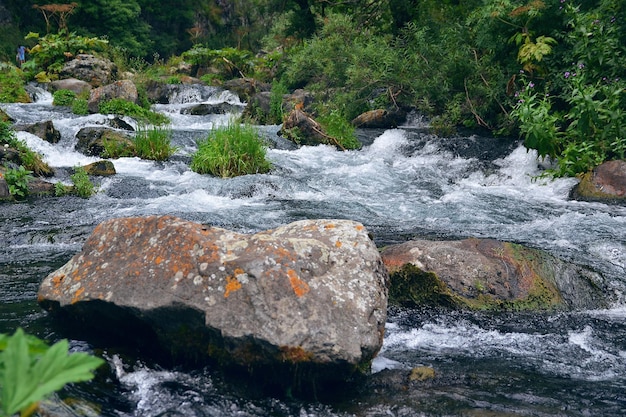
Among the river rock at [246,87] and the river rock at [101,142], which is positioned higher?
the river rock at [101,142]

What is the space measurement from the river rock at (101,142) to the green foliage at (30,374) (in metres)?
10.4

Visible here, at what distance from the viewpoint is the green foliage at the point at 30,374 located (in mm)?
1198

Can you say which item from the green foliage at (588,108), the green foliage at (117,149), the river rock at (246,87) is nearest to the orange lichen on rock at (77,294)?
the green foliage at (117,149)

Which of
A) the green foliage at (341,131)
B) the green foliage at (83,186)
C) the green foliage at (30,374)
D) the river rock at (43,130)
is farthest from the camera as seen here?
the green foliage at (341,131)

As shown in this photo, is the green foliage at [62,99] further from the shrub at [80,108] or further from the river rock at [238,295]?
the river rock at [238,295]

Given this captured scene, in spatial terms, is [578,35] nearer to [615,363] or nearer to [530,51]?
[530,51]

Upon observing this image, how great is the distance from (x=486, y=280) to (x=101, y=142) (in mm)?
9011

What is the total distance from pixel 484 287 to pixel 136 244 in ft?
8.97

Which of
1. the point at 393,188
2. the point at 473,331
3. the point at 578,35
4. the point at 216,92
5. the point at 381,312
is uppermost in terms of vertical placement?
the point at 578,35

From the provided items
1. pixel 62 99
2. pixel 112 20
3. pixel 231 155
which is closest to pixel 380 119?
pixel 231 155

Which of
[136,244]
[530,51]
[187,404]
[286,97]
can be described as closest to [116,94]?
[286,97]

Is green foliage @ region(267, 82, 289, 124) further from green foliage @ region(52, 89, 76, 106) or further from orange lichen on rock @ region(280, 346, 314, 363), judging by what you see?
orange lichen on rock @ region(280, 346, 314, 363)

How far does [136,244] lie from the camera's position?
3.83 m

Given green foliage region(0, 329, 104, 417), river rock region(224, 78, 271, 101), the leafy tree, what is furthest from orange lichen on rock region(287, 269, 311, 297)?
the leafy tree
